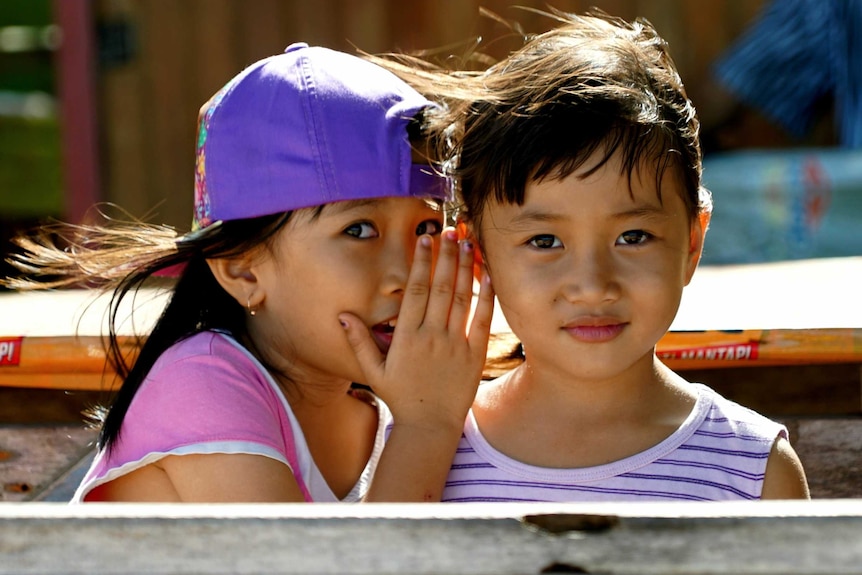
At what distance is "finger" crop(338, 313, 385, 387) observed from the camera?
1996 millimetres

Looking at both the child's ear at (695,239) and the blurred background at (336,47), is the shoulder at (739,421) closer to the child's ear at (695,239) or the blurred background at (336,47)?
the child's ear at (695,239)

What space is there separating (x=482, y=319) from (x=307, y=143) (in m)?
0.42

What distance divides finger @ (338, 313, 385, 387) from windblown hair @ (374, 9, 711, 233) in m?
0.27

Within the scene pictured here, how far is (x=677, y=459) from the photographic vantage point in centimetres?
185

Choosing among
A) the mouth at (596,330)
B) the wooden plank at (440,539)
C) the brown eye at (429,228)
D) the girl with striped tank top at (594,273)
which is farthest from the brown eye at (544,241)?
the wooden plank at (440,539)

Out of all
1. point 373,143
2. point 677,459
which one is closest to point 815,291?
point 677,459

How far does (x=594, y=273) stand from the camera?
1.75m

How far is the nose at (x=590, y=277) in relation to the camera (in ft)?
5.72

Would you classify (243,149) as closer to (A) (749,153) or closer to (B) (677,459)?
(B) (677,459)

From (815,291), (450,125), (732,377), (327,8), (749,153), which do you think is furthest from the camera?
(327,8)

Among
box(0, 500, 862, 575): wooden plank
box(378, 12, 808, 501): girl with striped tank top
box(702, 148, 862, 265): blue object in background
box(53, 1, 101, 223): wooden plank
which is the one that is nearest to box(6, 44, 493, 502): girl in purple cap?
box(378, 12, 808, 501): girl with striped tank top

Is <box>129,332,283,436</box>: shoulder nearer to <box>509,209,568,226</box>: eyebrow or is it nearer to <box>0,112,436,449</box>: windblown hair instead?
<box>0,112,436,449</box>: windblown hair

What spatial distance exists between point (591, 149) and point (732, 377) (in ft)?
2.88

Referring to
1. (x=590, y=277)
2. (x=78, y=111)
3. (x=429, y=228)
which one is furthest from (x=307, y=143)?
(x=78, y=111)
